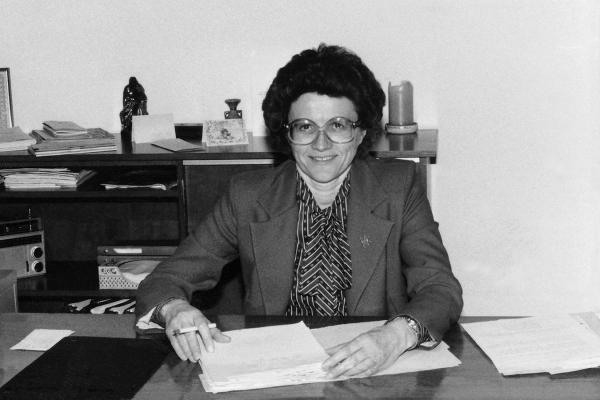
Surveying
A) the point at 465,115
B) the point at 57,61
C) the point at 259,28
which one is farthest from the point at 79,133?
the point at 465,115

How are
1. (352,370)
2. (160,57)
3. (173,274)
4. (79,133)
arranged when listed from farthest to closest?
1. (160,57)
2. (79,133)
3. (173,274)
4. (352,370)

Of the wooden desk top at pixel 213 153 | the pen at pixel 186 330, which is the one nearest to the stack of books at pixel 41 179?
the wooden desk top at pixel 213 153

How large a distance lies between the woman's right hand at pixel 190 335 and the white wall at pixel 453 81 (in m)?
1.54

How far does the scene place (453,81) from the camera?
3158 millimetres

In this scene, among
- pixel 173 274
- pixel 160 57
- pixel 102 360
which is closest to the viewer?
pixel 102 360

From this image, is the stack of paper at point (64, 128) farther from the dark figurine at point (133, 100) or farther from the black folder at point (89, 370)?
the black folder at point (89, 370)

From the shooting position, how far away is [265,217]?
221cm

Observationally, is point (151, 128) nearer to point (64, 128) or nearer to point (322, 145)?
point (64, 128)

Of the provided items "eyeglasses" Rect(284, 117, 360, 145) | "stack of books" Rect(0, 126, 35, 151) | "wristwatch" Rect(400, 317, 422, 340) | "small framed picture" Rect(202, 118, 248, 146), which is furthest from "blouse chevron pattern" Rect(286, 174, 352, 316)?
"stack of books" Rect(0, 126, 35, 151)

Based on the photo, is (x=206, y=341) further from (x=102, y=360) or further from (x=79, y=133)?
(x=79, y=133)

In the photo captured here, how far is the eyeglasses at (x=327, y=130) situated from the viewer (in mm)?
2195

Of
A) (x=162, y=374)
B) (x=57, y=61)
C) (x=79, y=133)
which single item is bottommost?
(x=162, y=374)

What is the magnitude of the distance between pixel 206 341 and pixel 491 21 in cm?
191

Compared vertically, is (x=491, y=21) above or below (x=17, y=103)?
above
